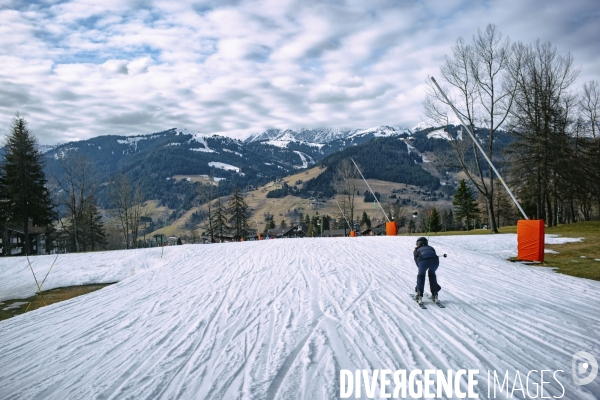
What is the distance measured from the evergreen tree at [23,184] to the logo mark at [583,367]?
139 ft

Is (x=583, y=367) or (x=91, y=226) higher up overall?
(x=91, y=226)

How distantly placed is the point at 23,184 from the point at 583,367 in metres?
44.5

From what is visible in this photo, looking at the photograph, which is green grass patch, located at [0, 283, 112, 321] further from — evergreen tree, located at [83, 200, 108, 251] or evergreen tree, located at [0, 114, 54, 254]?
evergreen tree, located at [83, 200, 108, 251]

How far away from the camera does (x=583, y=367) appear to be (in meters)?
5.21

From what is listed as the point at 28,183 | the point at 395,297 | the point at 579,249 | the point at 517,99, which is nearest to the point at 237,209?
the point at 28,183

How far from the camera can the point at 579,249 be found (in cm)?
1847

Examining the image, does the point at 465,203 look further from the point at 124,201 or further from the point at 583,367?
the point at 583,367

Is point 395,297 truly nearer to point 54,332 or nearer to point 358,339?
point 358,339

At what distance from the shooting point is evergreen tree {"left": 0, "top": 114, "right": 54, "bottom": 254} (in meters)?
36.6

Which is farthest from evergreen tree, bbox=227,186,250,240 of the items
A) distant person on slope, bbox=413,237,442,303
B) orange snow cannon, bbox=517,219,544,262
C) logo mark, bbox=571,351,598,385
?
logo mark, bbox=571,351,598,385

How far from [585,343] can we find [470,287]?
4774 mm

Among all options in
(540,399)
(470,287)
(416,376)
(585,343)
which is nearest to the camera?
(540,399)

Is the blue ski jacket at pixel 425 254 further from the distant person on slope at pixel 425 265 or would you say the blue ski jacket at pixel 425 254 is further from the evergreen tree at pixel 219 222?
the evergreen tree at pixel 219 222

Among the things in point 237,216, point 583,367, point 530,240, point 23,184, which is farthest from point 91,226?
point 583,367
